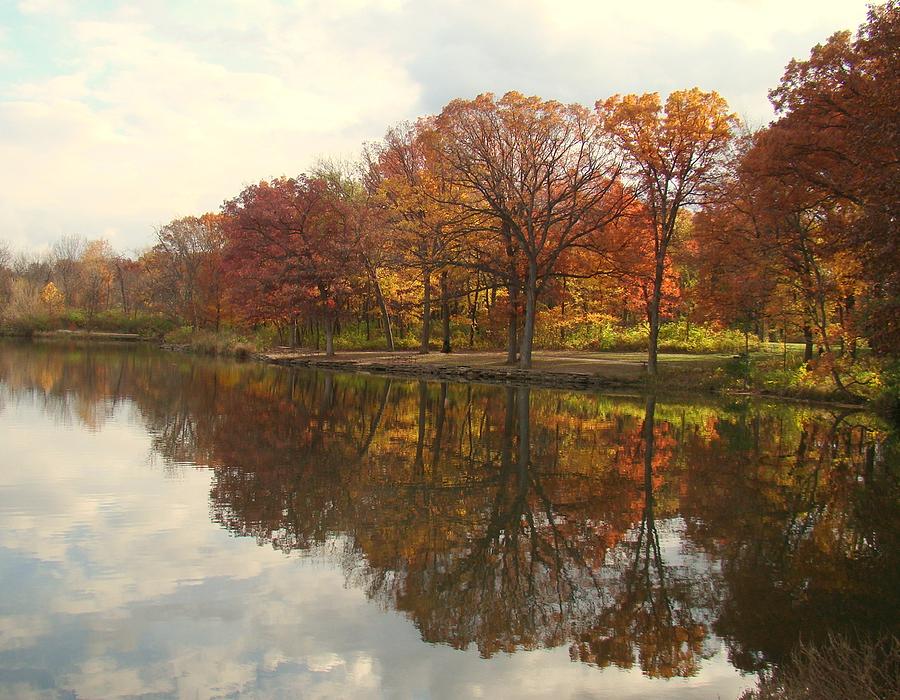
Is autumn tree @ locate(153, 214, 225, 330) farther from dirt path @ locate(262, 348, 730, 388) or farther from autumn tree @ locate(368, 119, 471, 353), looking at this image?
autumn tree @ locate(368, 119, 471, 353)

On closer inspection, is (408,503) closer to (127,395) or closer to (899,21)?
(899,21)

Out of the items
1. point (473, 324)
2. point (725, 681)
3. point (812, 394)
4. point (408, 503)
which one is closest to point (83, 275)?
point (473, 324)

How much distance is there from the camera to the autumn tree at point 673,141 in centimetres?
2775

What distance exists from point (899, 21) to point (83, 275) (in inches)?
3648

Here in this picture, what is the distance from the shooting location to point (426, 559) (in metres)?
8.65

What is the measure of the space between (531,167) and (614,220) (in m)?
4.01

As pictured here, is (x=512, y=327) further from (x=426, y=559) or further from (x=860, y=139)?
(x=426, y=559)

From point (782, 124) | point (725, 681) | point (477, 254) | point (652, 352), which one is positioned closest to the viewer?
point (725, 681)

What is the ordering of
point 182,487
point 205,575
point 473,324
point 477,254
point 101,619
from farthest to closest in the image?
point 473,324 → point 477,254 → point 182,487 → point 205,575 → point 101,619

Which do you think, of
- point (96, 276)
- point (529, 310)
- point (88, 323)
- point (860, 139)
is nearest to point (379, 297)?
point (529, 310)

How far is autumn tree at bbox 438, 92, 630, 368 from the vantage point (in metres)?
31.5

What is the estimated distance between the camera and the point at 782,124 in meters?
20.1

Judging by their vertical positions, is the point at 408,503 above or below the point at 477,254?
below

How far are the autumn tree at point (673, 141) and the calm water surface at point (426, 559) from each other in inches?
514
